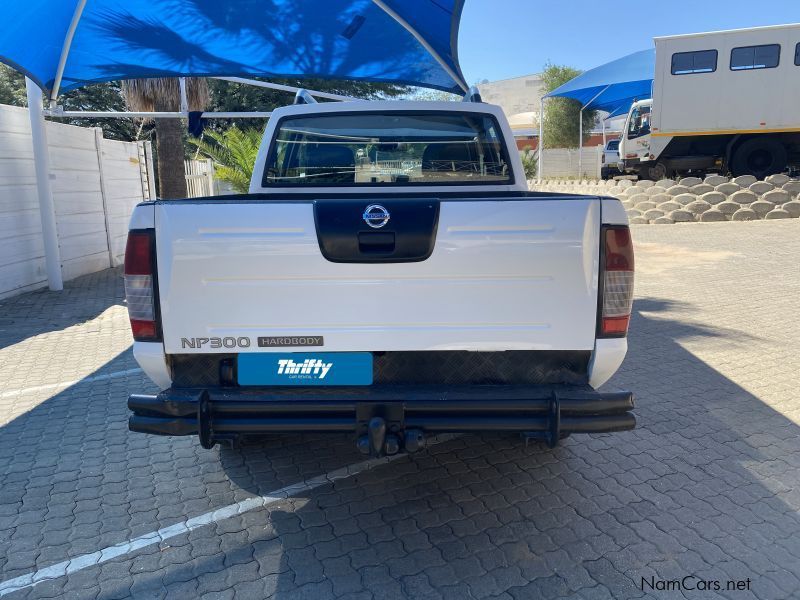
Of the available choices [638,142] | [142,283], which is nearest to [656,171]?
[638,142]

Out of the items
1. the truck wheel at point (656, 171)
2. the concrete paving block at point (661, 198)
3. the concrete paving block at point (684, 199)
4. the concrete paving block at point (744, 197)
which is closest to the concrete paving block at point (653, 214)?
the concrete paving block at point (661, 198)

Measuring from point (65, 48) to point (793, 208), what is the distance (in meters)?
14.8

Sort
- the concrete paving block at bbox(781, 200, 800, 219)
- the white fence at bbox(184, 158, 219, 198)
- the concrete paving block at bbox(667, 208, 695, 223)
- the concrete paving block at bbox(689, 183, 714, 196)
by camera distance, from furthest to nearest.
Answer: the white fence at bbox(184, 158, 219, 198) < the concrete paving block at bbox(667, 208, 695, 223) < the concrete paving block at bbox(689, 183, 714, 196) < the concrete paving block at bbox(781, 200, 800, 219)

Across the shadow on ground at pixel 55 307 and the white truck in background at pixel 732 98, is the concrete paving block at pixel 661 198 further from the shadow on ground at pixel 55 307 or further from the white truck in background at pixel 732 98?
the shadow on ground at pixel 55 307

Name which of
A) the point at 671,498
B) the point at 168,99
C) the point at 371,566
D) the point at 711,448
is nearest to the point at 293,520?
the point at 371,566

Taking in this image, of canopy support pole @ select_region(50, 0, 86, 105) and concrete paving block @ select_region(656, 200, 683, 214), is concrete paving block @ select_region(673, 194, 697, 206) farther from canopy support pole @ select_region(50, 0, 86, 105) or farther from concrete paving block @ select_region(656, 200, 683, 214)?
canopy support pole @ select_region(50, 0, 86, 105)

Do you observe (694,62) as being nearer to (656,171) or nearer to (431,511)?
(656,171)

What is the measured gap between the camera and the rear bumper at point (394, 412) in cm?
274

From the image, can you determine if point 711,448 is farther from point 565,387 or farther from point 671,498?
point 565,387

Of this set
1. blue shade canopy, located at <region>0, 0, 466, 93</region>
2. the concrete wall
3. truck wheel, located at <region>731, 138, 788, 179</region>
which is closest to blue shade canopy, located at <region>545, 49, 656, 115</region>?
truck wheel, located at <region>731, 138, 788, 179</region>

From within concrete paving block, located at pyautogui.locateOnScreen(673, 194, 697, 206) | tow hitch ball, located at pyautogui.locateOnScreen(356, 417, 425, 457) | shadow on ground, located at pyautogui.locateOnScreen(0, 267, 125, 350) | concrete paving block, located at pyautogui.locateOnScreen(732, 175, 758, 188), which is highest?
concrete paving block, located at pyautogui.locateOnScreen(732, 175, 758, 188)

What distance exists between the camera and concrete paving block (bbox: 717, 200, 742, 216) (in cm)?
1491

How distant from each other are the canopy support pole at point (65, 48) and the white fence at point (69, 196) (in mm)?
738

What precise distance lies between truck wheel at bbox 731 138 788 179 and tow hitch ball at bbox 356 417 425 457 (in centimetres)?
1696
